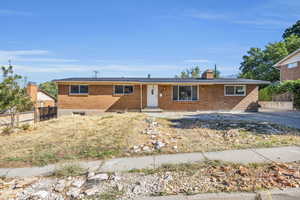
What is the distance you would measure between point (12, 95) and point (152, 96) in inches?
387

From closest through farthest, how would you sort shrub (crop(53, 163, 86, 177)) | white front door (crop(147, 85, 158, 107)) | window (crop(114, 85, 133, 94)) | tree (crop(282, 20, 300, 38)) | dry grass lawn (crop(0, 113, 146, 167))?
shrub (crop(53, 163, 86, 177)), dry grass lawn (crop(0, 113, 146, 167)), window (crop(114, 85, 133, 94)), white front door (crop(147, 85, 158, 107)), tree (crop(282, 20, 300, 38))

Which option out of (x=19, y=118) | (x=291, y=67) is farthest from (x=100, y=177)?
(x=291, y=67)

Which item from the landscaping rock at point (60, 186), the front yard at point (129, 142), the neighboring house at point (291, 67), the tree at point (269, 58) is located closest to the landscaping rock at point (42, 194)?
the landscaping rock at point (60, 186)

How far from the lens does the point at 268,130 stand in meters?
7.50

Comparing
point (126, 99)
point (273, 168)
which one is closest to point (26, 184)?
point (273, 168)

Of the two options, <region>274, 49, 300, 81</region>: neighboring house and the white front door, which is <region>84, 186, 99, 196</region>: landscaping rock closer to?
the white front door

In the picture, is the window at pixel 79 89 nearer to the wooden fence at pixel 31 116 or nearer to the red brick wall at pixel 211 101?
the wooden fence at pixel 31 116

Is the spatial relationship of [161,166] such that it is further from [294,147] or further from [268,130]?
[268,130]

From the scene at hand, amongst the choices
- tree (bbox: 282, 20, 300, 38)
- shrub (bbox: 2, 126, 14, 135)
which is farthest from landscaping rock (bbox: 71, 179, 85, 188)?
tree (bbox: 282, 20, 300, 38)

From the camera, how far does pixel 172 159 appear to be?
15.2ft

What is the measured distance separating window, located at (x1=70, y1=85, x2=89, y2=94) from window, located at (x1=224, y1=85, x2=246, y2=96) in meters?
12.0

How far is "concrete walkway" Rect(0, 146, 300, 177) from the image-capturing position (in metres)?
4.22

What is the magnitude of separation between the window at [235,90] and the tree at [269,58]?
18.2 metres

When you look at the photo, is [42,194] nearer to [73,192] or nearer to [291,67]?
[73,192]
